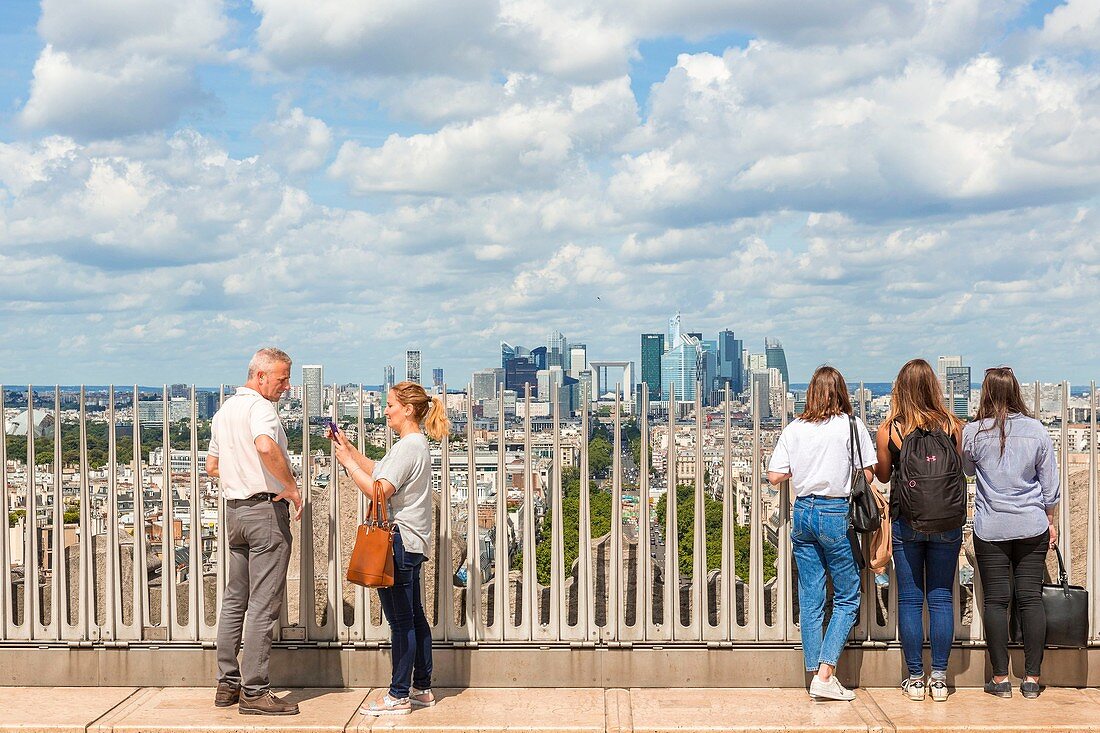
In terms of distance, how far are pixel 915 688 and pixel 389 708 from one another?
319cm

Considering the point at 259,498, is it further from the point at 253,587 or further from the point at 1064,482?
the point at 1064,482

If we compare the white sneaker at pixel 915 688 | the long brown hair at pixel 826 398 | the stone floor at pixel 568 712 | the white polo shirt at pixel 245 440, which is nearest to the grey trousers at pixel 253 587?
the white polo shirt at pixel 245 440

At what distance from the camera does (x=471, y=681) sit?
7.57m

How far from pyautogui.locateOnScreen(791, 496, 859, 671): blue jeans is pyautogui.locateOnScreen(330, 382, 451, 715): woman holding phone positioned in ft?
7.41

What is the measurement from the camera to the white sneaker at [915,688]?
7211mm

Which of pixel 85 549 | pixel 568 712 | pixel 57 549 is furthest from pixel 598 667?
pixel 57 549

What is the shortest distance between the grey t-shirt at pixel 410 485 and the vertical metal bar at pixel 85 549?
2171 millimetres

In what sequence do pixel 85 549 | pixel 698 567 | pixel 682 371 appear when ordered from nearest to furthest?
pixel 698 567 < pixel 85 549 < pixel 682 371

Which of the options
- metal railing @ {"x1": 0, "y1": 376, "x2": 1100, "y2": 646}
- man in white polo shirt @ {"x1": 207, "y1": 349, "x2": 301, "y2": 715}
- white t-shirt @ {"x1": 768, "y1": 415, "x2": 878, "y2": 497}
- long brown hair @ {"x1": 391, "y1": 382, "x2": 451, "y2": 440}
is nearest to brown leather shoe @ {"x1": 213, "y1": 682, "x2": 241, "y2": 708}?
man in white polo shirt @ {"x1": 207, "y1": 349, "x2": 301, "y2": 715}

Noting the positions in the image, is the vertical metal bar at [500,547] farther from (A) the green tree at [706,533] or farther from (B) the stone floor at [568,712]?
(A) the green tree at [706,533]

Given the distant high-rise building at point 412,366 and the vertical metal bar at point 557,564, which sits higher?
the distant high-rise building at point 412,366

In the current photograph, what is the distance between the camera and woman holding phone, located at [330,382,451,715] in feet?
22.4

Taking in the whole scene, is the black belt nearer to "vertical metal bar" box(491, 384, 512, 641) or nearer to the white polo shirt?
the white polo shirt

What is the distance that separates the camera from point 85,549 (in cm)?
773
